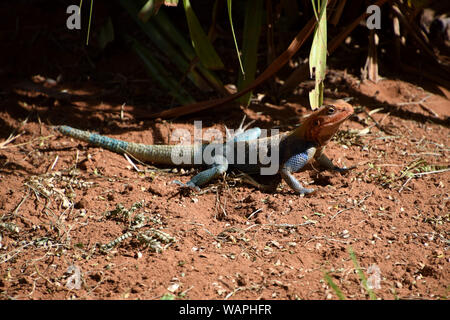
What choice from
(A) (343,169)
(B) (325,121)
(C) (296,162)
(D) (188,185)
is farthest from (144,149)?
(A) (343,169)

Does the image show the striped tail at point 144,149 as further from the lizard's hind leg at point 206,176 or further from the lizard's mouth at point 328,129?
the lizard's mouth at point 328,129

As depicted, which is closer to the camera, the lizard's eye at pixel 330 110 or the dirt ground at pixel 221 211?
the dirt ground at pixel 221 211

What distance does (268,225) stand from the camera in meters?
4.11

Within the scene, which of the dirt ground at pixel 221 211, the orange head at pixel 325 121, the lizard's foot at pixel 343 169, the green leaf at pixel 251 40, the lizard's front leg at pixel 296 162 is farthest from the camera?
the green leaf at pixel 251 40

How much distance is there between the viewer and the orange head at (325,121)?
4497mm

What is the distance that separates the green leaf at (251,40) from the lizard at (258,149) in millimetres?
628

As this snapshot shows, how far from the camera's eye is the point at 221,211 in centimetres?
443

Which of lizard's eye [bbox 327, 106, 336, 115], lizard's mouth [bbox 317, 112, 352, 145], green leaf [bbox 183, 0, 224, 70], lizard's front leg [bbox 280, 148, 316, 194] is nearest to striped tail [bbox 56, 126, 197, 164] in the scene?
green leaf [bbox 183, 0, 224, 70]

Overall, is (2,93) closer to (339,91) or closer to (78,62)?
(78,62)

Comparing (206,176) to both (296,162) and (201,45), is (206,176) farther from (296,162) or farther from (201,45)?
(201,45)

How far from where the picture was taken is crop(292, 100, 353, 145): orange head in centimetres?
450

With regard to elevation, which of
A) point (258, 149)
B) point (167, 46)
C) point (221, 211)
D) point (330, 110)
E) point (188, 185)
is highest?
point (167, 46)

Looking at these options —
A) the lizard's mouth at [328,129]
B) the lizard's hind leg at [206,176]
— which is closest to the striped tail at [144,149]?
the lizard's hind leg at [206,176]

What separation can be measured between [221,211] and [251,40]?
2230mm
